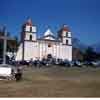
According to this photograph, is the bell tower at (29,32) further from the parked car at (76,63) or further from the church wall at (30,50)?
the parked car at (76,63)

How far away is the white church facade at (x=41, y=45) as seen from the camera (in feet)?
9.46

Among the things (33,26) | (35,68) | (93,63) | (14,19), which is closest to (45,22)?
(33,26)

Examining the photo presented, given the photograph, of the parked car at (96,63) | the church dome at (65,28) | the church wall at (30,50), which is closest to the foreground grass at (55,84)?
the parked car at (96,63)

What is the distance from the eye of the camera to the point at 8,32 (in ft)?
9.52

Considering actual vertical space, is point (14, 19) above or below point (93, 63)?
above

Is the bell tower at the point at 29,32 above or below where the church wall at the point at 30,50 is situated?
above

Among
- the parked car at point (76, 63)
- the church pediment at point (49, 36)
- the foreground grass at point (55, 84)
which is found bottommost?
the foreground grass at point (55, 84)

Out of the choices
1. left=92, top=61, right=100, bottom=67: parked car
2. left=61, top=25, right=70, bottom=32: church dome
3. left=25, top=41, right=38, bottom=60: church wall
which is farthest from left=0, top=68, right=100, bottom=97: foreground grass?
left=61, top=25, right=70, bottom=32: church dome

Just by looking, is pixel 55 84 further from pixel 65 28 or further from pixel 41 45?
pixel 65 28

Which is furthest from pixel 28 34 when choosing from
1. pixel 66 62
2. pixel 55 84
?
pixel 55 84

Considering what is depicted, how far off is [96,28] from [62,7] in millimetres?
465

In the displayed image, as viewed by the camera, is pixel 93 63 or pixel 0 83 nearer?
pixel 0 83

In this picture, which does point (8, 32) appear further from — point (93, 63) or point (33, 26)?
point (93, 63)

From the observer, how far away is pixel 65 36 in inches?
117
